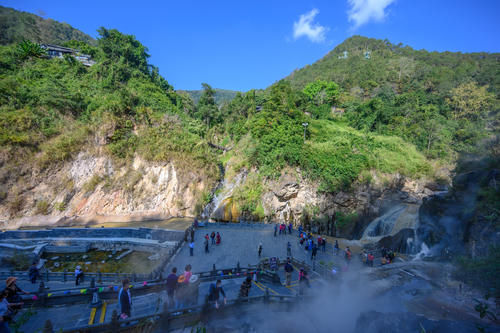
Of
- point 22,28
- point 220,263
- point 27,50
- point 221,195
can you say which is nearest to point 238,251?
point 220,263

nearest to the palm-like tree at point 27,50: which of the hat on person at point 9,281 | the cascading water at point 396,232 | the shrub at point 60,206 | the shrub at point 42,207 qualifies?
the shrub at point 42,207

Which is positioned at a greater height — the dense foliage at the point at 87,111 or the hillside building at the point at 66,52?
the hillside building at the point at 66,52

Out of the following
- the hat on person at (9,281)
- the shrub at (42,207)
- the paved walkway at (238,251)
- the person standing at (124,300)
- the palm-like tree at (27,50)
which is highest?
the palm-like tree at (27,50)

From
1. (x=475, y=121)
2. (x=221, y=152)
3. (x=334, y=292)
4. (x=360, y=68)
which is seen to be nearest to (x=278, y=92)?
(x=221, y=152)

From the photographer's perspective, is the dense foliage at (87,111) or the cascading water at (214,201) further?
the cascading water at (214,201)

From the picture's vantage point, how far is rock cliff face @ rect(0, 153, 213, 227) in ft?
69.4

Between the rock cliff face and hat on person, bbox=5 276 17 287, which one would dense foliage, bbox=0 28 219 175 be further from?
hat on person, bbox=5 276 17 287

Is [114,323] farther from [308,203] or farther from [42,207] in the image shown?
[42,207]

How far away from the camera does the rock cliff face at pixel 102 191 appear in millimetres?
21141

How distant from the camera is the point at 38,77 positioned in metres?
27.4

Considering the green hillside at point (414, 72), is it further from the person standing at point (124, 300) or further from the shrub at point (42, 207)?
the shrub at point (42, 207)

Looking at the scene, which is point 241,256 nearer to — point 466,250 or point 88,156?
point 466,250

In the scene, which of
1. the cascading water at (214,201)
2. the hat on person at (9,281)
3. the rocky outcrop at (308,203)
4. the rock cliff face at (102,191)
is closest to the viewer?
the hat on person at (9,281)

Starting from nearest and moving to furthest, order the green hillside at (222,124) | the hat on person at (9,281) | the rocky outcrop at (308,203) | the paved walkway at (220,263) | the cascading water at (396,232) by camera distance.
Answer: the hat on person at (9,281) → the paved walkway at (220,263) → the cascading water at (396,232) → the rocky outcrop at (308,203) → the green hillside at (222,124)
